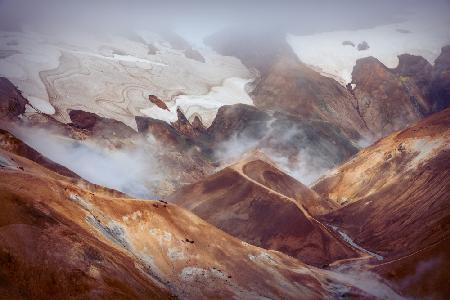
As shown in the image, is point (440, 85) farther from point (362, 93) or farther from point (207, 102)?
point (207, 102)

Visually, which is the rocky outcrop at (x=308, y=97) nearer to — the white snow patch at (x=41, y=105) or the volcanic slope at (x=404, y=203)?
the volcanic slope at (x=404, y=203)

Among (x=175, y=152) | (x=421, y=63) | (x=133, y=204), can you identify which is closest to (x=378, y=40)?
(x=421, y=63)


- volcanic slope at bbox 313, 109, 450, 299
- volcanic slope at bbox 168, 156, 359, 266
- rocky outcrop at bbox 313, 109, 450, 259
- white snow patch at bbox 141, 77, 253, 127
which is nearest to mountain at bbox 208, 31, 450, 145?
white snow patch at bbox 141, 77, 253, 127

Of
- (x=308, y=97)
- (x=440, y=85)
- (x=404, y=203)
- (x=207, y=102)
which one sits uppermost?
(x=404, y=203)

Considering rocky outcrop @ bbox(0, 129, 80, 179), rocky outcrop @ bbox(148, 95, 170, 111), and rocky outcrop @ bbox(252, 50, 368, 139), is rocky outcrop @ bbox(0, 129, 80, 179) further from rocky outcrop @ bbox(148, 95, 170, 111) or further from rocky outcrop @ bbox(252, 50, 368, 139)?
rocky outcrop @ bbox(252, 50, 368, 139)

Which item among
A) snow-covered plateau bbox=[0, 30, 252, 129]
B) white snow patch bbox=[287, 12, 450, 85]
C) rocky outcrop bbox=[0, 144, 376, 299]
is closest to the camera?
rocky outcrop bbox=[0, 144, 376, 299]

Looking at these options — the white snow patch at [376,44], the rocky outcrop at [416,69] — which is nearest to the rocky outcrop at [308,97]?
the white snow patch at [376,44]

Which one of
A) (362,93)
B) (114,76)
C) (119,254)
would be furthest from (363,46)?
(119,254)
